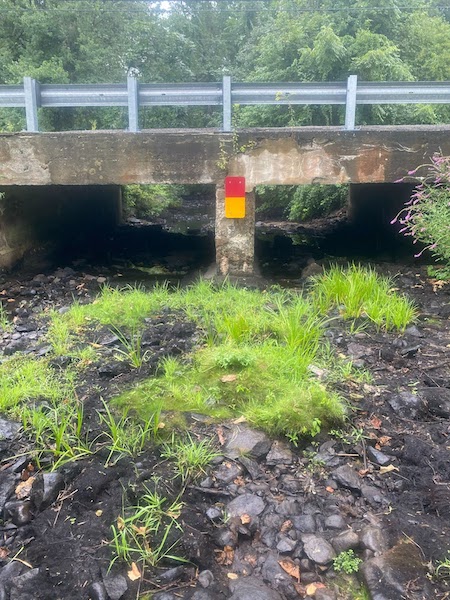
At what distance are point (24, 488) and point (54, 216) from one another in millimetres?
7324

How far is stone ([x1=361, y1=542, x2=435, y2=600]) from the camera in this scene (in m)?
2.29

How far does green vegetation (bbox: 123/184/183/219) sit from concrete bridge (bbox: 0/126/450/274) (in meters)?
7.46

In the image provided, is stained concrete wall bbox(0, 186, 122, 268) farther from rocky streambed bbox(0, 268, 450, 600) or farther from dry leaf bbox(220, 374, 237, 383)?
dry leaf bbox(220, 374, 237, 383)

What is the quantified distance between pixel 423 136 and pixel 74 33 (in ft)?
48.1

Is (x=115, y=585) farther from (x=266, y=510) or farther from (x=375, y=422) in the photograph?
(x=375, y=422)

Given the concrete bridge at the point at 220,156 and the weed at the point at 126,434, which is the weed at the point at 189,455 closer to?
the weed at the point at 126,434

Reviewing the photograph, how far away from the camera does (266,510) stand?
2824 mm

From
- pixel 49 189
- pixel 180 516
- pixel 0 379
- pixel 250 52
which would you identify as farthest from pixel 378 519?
pixel 250 52

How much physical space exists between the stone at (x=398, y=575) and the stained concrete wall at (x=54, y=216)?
663cm

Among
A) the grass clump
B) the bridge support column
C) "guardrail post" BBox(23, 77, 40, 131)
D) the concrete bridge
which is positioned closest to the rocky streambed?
→ the grass clump

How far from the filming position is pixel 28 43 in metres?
16.6

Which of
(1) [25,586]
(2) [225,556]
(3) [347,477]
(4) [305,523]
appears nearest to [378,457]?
(3) [347,477]

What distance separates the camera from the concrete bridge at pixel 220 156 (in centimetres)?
654

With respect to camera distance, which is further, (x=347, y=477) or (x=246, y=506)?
(x=347, y=477)
